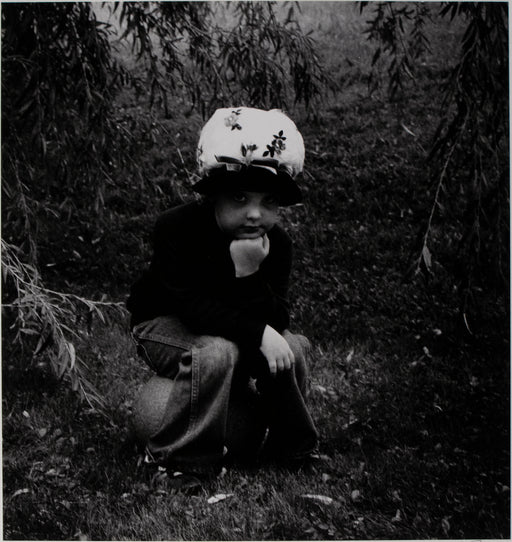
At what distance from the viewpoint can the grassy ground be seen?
2.63 metres

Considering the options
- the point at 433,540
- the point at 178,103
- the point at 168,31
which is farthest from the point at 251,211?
the point at 178,103

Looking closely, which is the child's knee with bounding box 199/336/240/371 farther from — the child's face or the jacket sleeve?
the child's face

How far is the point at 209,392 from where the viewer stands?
2734 millimetres

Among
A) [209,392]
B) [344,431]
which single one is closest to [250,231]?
[209,392]

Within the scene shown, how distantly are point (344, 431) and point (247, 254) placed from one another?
3.79 feet

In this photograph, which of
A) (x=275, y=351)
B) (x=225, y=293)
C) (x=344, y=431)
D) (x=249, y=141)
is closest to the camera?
(x=249, y=141)

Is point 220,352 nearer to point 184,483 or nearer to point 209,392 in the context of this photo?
point 209,392

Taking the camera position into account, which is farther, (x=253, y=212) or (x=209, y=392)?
(x=209, y=392)

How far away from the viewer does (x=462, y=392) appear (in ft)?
12.5

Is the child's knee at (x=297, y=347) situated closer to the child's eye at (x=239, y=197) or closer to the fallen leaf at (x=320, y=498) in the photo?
the fallen leaf at (x=320, y=498)

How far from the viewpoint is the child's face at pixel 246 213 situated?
8.64 ft

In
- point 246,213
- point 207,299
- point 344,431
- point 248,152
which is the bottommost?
point 344,431

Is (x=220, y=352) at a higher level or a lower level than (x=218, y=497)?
higher

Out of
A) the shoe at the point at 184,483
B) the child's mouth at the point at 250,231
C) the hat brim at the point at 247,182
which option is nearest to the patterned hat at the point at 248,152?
the hat brim at the point at 247,182
